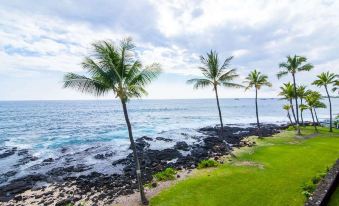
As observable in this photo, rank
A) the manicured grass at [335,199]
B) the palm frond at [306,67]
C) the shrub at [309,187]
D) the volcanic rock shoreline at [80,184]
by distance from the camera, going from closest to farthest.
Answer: the manicured grass at [335,199] < the shrub at [309,187] < the volcanic rock shoreline at [80,184] < the palm frond at [306,67]

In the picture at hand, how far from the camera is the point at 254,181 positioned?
1689cm

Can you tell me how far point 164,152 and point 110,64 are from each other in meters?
21.9

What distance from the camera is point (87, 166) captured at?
28375 millimetres

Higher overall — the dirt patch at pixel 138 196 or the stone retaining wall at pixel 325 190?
the stone retaining wall at pixel 325 190

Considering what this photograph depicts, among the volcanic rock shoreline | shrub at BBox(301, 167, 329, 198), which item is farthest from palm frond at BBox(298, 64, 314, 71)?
shrub at BBox(301, 167, 329, 198)

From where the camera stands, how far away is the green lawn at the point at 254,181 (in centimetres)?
1434

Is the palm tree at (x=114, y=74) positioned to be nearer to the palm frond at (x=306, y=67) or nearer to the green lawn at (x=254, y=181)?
the green lawn at (x=254, y=181)

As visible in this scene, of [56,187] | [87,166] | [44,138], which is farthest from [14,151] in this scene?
[56,187]

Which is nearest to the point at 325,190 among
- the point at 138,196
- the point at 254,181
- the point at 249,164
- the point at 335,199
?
the point at 335,199

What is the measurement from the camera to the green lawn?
47.1 feet

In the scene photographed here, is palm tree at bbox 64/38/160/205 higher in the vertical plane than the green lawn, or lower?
higher

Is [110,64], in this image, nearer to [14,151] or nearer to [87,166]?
[87,166]

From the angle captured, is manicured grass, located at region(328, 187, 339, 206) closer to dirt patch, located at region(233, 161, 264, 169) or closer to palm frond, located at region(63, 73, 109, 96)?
dirt patch, located at region(233, 161, 264, 169)

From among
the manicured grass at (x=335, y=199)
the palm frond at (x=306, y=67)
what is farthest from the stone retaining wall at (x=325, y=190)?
the palm frond at (x=306, y=67)
